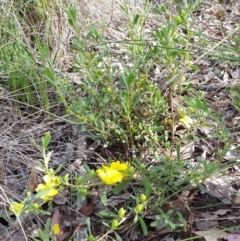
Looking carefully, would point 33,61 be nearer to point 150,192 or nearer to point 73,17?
point 73,17

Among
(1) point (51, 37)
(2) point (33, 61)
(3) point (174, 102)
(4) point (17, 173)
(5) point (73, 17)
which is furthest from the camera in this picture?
(1) point (51, 37)

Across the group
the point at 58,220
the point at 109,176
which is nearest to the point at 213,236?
the point at 109,176

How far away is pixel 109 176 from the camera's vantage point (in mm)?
1346

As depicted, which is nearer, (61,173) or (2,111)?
(61,173)

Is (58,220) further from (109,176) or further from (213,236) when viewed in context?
(213,236)

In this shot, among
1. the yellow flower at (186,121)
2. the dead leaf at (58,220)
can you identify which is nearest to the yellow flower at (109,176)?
the dead leaf at (58,220)

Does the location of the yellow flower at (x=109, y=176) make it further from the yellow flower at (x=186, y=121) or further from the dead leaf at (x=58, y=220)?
the yellow flower at (x=186, y=121)

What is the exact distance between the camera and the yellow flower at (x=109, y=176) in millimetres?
1344

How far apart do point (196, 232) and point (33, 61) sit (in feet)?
3.36

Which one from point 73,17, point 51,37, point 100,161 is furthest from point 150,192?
point 51,37

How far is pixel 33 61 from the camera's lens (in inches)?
77.0

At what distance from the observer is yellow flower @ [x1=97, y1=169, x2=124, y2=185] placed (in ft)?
4.41

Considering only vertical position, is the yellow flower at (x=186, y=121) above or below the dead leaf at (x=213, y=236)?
above

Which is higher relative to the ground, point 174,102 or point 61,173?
point 174,102
